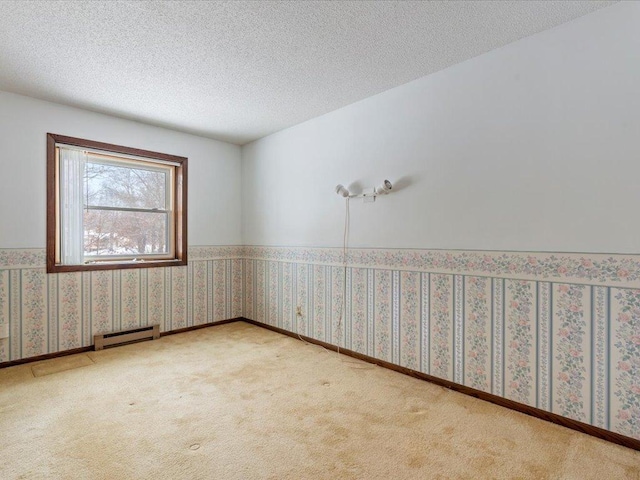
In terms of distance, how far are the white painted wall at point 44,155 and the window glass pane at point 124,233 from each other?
13.5 inches

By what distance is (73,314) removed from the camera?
3.28m

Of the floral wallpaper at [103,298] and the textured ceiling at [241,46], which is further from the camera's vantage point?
the floral wallpaper at [103,298]

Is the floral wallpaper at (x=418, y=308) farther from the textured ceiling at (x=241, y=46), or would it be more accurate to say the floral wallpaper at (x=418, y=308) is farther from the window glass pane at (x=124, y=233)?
the textured ceiling at (x=241, y=46)

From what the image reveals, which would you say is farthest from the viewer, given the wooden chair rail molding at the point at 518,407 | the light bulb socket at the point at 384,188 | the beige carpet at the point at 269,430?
the light bulb socket at the point at 384,188

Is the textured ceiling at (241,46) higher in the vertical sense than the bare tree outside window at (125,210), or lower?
higher

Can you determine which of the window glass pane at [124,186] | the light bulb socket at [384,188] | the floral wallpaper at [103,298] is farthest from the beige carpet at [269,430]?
the window glass pane at [124,186]

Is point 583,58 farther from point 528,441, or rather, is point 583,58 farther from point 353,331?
point 353,331

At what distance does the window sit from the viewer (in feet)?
10.5

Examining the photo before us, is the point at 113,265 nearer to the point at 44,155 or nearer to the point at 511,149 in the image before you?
the point at 44,155

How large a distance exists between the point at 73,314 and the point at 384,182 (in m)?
3.18

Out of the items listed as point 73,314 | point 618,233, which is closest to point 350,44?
point 618,233

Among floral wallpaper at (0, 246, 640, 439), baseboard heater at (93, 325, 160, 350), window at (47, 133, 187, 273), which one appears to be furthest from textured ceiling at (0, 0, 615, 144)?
baseboard heater at (93, 325, 160, 350)

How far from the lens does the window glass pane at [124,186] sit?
3461mm

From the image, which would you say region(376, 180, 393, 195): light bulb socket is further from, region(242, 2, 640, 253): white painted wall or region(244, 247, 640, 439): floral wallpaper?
region(244, 247, 640, 439): floral wallpaper
